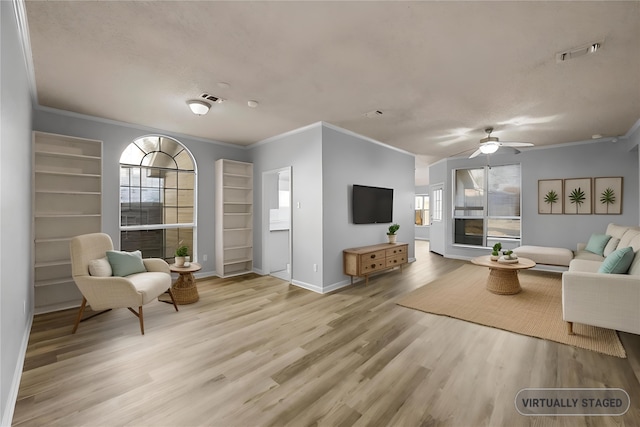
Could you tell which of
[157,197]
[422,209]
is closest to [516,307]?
[157,197]

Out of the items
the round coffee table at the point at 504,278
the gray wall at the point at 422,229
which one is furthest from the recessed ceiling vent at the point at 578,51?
the gray wall at the point at 422,229

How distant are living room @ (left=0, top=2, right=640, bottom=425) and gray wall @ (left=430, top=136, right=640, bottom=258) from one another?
1 centimetres

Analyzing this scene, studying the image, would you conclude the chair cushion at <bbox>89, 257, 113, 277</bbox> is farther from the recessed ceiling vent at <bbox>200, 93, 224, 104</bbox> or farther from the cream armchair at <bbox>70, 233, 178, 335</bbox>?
the recessed ceiling vent at <bbox>200, 93, 224, 104</bbox>

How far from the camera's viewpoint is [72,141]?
3795 mm

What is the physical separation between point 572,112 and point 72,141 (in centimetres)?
680

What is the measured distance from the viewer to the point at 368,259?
4.65 meters

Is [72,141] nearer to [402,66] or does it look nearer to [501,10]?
[402,66]

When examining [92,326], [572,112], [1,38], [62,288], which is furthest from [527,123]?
[62,288]

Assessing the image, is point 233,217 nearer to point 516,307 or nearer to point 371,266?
point 371,266

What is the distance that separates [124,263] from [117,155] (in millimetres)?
1929

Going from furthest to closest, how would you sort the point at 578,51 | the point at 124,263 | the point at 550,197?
1. the point at 550,197
2. the point at 124,263
3. the point at 578,51

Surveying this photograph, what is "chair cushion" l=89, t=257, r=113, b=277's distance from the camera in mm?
2984

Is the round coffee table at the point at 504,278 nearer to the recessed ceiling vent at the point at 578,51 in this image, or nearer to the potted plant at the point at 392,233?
the potted plant at the point at 392,233

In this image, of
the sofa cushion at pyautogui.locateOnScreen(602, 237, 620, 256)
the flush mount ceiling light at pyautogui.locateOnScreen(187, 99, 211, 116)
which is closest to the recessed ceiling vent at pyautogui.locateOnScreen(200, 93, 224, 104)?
the flush mount ceiling light at pyautogui.locateOnScreen(187, 99, 211, 116)
